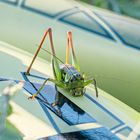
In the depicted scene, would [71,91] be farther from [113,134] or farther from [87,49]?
[87,49]

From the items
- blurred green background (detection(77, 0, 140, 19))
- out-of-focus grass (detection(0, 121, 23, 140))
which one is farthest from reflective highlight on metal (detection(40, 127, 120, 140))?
blurred green background (detection(77, 0, 140, 19))

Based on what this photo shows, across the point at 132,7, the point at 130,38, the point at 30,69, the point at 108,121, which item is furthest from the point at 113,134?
the point at 132,7

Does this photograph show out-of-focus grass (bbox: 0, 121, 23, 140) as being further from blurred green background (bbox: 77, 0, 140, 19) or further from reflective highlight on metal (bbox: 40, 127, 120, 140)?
blurred green background (bbox: 77, 0, 140, 19)

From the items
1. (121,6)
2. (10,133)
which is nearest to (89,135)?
(10,133)

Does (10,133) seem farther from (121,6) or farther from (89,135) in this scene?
(121,6)

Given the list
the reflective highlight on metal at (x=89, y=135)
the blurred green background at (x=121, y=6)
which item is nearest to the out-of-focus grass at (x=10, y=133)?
the reflective highlight on metal at (x=89, y=135)

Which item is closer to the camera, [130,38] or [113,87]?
[113,87]
